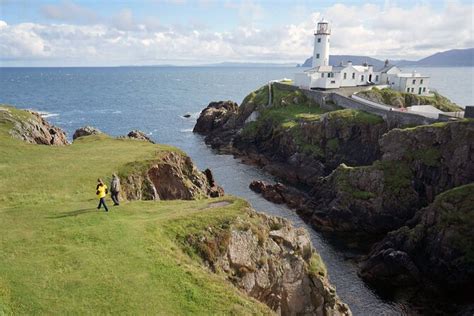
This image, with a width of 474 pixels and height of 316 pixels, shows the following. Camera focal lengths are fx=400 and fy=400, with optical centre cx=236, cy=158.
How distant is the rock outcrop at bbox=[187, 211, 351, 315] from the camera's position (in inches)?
924

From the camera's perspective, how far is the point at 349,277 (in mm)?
43625

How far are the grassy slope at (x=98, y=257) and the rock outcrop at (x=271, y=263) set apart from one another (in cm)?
103

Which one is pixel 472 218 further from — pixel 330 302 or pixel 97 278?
pixel 97 278

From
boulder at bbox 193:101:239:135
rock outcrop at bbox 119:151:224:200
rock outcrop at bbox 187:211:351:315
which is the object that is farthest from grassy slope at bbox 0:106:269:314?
boulder at bbox 193:101:239:135

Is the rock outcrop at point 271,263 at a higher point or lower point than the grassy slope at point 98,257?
lower

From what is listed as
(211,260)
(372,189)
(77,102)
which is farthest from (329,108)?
(77,102)

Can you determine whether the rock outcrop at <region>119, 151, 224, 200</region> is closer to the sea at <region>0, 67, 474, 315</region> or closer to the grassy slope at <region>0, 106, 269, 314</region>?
the grassy slope at <region>0, 106, 269, 314</region>

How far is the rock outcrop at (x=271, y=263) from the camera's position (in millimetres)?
23469

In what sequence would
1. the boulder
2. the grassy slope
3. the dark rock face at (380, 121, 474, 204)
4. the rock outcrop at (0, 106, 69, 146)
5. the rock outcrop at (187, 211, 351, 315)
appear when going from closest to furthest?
the grassy slope < the rock outcrop at (187, 211, 351, 315) < the rock outcrop at (0, 106, 69, 146) < the dark rock face at (380, 121, 474, 204) < the boulder

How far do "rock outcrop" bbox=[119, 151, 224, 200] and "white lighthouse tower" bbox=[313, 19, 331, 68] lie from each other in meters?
86.3

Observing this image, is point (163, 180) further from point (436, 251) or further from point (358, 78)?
point (358, 78)

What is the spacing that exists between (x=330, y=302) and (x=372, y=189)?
34.6 meters

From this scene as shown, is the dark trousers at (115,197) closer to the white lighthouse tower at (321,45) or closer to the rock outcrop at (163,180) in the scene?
the rock outcrop at (163,180)

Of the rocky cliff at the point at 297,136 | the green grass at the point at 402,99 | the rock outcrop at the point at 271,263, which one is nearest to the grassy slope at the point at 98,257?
the rock outcrop at the point at 271,263
